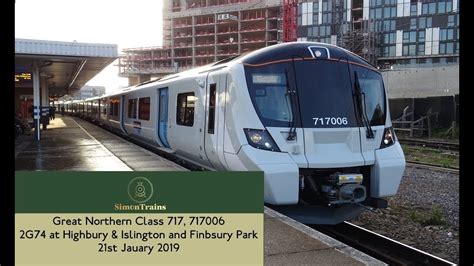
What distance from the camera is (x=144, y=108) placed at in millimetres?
13703

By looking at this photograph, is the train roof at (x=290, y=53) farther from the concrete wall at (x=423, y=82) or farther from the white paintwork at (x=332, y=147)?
the concrete wall at (x=423, y=82)

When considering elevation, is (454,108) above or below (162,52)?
below

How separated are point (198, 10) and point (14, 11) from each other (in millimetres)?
97659

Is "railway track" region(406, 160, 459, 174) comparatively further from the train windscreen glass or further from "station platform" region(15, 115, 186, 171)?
"station platform" region(15, 115, 186, 171)

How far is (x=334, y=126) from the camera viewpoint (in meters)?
6.27

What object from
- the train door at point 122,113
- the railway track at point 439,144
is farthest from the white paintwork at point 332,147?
the railway track at point 439,144

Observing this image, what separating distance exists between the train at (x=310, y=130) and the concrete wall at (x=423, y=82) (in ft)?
94.3

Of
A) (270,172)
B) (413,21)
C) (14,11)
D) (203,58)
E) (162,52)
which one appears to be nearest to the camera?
Answer: (14,11)

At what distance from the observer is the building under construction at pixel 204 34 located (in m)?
90.5

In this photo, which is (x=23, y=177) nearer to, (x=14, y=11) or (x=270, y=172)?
(x=14, y=11)

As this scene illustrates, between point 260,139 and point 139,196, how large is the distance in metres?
3.09

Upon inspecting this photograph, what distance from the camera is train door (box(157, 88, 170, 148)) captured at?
432 inches

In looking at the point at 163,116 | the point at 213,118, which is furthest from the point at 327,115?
the point at 163,116

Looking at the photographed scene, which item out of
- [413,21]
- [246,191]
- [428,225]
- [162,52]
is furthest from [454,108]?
[162,52]
